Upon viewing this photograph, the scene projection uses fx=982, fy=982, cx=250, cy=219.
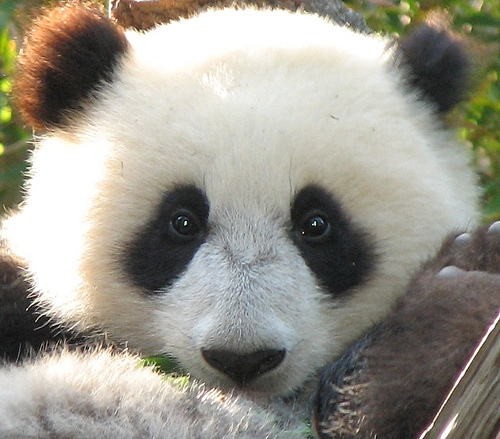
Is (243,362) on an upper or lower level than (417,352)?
lower

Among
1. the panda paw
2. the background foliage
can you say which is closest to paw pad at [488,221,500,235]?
the panda paw

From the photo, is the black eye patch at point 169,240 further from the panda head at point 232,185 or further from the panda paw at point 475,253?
the panda paw at point 475,253

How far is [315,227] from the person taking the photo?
333 cm

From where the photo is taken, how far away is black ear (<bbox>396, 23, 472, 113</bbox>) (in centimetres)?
372

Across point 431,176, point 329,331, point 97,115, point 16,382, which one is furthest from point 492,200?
point 16,382

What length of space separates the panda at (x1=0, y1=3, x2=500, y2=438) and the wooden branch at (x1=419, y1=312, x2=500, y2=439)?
1.91 feet

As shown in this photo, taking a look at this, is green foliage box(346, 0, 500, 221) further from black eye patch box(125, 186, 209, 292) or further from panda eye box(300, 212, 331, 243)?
black eye patch box(125, 186, 209, 292)

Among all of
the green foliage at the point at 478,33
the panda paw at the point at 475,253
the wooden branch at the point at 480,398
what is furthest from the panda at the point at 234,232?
the green foliage at the point at 478,33

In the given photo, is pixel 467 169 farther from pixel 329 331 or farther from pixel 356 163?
pixel 329 331

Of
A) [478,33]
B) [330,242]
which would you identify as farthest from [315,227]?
[478,33]

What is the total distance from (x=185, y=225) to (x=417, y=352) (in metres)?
0.92

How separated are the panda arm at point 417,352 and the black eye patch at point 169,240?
621 millimetres

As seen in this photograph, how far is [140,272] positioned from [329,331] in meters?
0.68

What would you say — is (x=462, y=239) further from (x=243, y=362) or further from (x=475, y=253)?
(x=243, y=362)
